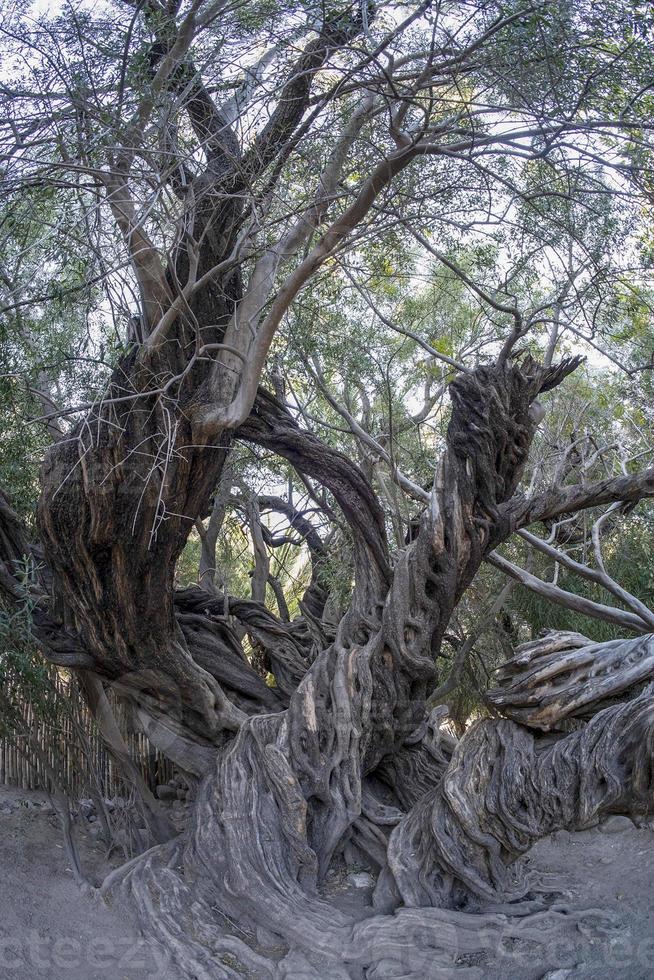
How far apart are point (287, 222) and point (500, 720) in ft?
12.2

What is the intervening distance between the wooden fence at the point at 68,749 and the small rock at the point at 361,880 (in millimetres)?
1972

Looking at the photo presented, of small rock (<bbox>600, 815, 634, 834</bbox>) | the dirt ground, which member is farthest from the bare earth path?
→ small rock (<bbox>600, 815, 634, 834</bbox>)

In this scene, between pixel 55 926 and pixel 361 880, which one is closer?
pixel 55 926

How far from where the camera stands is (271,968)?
460cm

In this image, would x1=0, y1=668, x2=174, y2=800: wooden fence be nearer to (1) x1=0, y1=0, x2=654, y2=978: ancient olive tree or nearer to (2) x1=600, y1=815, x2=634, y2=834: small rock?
(1) x1=0, y1=0, x2=654, y2=978: ancient olive tree

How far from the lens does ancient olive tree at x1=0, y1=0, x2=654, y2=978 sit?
185 inches

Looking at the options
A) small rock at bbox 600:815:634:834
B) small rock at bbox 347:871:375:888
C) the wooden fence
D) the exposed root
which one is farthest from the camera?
small rock at bbox 600:815:634:834

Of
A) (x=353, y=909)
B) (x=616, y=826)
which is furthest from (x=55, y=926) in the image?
(x=616, y=826)

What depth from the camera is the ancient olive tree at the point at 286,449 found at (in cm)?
470

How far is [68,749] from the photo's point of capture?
6793 mm

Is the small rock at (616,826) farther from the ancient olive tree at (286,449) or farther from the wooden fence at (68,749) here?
the wooden fence at (68,749)

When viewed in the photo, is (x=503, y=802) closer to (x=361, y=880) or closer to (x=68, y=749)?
(x=361, y=880)

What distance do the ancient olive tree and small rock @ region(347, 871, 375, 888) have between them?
6.8 inches

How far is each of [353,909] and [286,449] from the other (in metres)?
3.03
